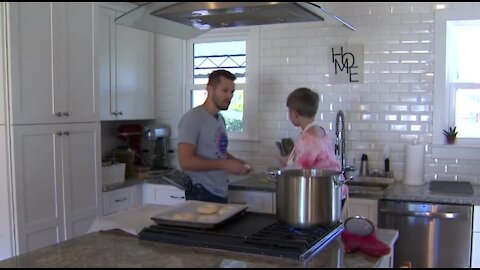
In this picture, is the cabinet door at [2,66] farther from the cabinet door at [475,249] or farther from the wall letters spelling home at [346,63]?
the cabinet door at [475,249]

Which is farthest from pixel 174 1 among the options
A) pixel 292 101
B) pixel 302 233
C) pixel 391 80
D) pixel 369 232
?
pixel 391 80

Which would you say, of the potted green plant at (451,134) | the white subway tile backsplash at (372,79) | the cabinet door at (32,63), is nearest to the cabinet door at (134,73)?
the cabinet door at (32,63)

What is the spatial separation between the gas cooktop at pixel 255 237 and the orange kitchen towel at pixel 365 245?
A: 9 cm

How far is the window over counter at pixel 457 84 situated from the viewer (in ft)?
11.8

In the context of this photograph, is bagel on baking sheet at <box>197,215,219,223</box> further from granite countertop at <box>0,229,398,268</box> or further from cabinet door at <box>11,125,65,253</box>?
cabinet door at <box>11,125,65,253</box>

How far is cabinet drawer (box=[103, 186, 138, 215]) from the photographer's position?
3725 millimetres

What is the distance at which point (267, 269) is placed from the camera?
5.11 feet

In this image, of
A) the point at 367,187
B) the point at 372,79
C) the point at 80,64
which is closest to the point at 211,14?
the point at 80,64

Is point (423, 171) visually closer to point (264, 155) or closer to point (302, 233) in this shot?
point (264, 155)

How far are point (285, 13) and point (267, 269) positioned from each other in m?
0.96

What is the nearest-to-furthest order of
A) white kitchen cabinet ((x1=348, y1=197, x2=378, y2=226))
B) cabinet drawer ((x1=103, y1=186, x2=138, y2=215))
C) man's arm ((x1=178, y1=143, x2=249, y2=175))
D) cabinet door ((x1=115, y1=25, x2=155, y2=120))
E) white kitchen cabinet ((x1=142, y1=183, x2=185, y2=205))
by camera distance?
man's arm ((x1=178, y1=143, x2=249, y2=175)) < white kitchen cabinet ((x1=348, y1=197, x2=378, y2=226)) < cabinet drawer ((x1=103, y1=186, x2=138, y2=215)) < white kitchen cabinet ((x1=142, y1=183, x2=185, y2=205)) < cabinet door ((x1=115, y1=25, x2=155, y2=120))

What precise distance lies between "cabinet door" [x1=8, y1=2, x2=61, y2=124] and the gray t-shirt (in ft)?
3.28

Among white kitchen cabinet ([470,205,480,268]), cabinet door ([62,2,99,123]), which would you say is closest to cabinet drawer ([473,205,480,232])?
white kitchen cabinet ([470,205,480,268])

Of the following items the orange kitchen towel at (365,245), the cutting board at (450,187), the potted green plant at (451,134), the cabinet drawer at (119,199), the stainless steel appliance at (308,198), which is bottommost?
the cabinet drawer at (119,199)
